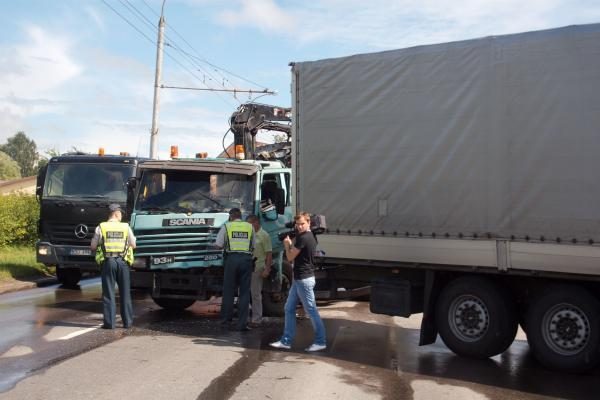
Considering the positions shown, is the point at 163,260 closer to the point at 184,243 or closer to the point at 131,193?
the point at 184,243

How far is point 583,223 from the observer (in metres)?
6.96

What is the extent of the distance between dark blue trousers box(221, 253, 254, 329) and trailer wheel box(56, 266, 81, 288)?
21.0 ft

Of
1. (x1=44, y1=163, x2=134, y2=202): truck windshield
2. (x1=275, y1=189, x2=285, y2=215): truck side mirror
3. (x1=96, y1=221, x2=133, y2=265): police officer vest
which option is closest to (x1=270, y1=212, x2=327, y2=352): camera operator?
(x1=275, y1=189, x2=285, y2=215): truck side mirror

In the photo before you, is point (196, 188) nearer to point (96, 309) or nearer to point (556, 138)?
point (96, 309)

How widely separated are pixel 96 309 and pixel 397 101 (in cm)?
652

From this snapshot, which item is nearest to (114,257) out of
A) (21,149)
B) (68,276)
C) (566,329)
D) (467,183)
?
(467,183)

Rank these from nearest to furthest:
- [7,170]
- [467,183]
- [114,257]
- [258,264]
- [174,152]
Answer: [467,183]
[114,257]
[258,264]
[174,152]
[7,170]

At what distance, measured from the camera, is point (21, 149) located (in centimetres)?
12356

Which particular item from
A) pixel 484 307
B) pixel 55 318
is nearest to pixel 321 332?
pixel 484 307

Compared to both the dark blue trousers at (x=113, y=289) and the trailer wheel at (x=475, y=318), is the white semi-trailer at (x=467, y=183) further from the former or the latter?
the dark blue trousers at (x=113, y=289)

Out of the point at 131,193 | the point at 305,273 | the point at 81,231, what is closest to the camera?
the point at 305,273

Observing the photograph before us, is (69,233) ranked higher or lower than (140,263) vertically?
higher

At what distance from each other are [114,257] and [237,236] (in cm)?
180

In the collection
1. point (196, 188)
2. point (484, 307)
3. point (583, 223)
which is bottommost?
point (484, 307)
